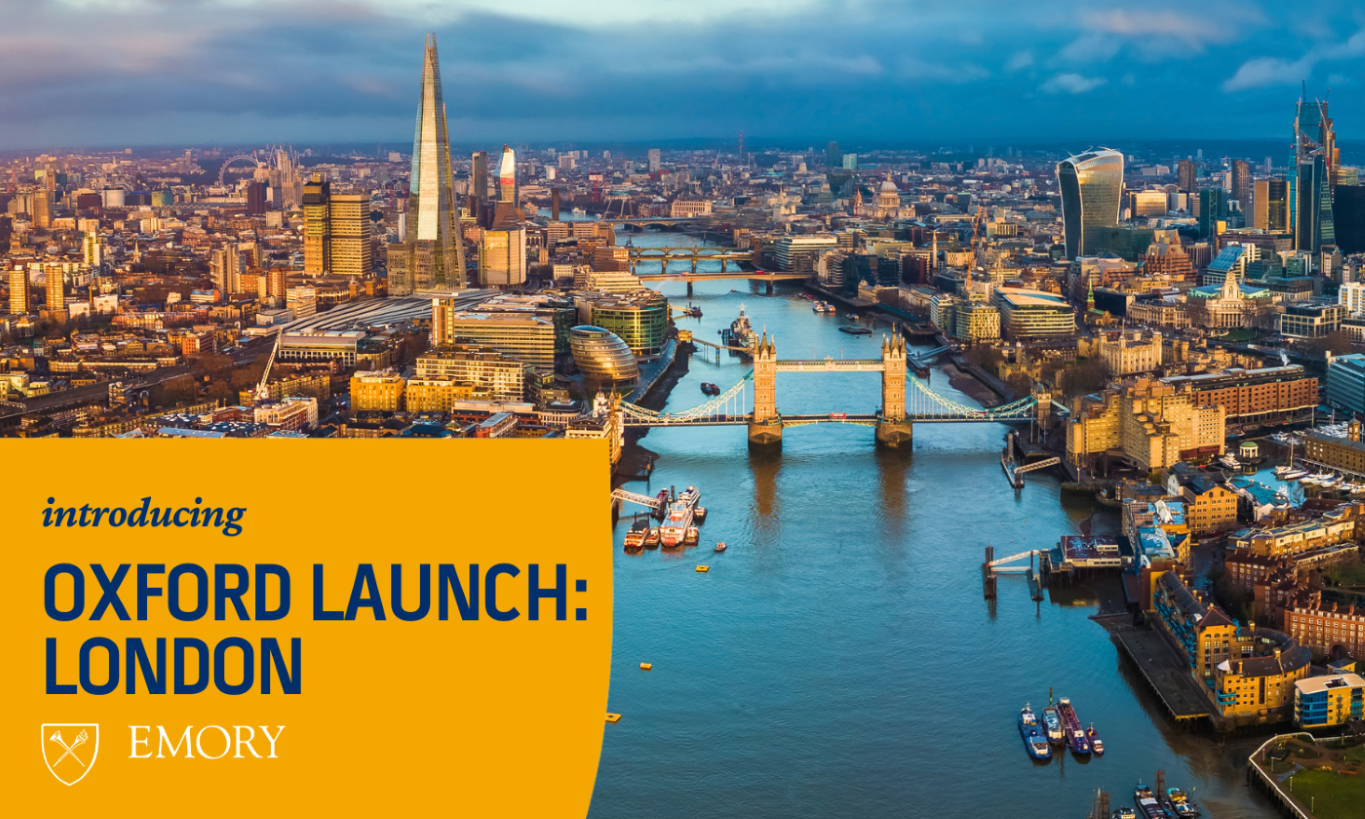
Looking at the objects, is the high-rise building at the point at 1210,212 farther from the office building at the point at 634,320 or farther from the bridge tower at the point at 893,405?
the bridge tower at the point at 893,405

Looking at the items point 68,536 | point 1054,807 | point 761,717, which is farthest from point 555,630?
point 761,717

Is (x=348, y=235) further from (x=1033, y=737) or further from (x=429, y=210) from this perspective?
(x=1033, y=737)

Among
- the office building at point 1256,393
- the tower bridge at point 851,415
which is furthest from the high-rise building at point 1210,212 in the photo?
the tower bridge at point 851,415

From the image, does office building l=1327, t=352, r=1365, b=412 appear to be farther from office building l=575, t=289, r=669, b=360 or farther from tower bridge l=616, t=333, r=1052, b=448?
office building l=575, t=289, r=669, b=360

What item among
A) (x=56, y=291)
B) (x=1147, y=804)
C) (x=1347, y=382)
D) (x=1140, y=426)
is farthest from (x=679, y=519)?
(x=56, y=291)

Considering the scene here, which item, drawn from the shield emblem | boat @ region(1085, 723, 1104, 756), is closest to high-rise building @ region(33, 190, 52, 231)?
boat @ region(1085, 723, 1104, 756)

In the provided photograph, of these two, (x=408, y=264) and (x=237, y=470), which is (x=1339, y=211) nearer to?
(x=408, y=264)
